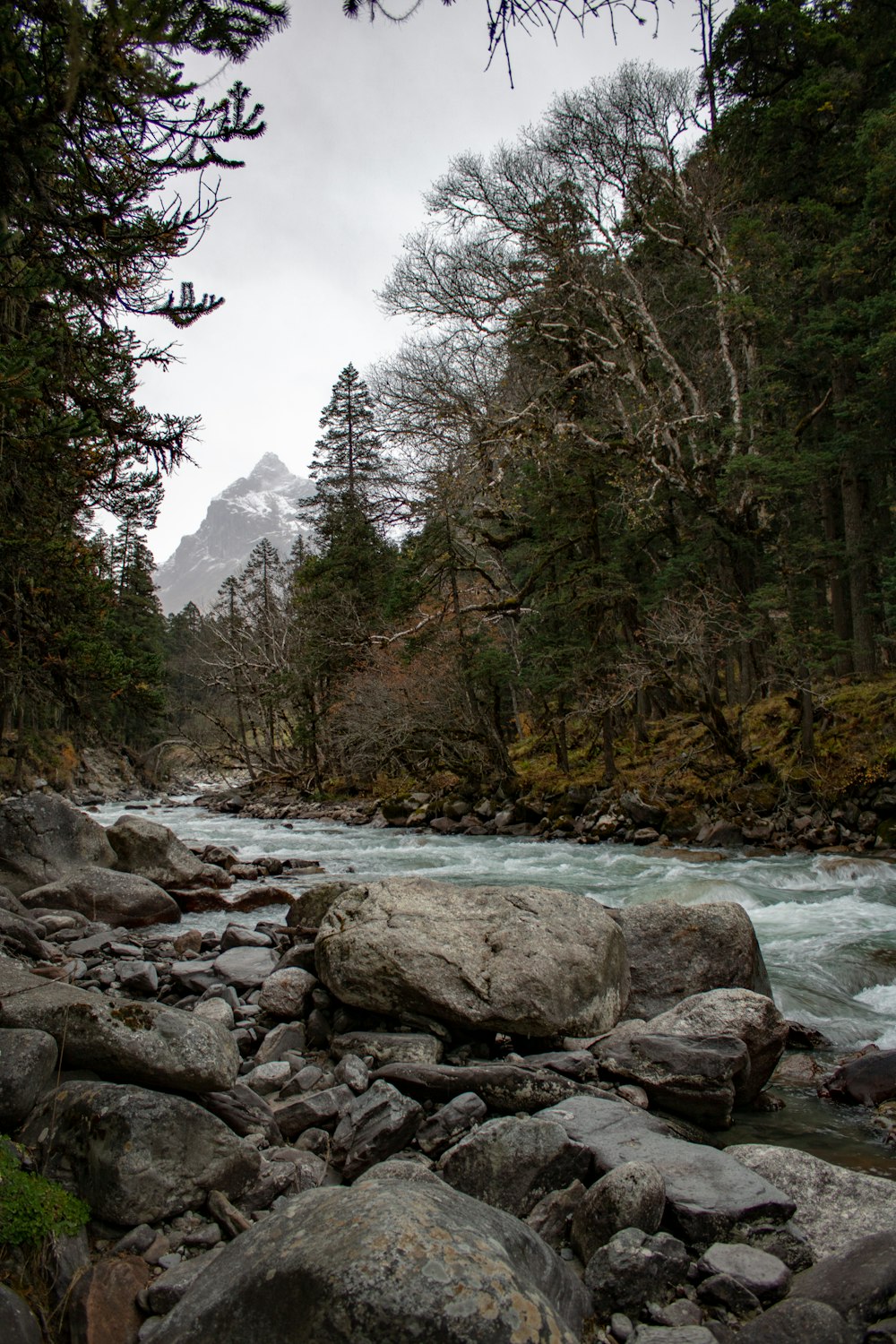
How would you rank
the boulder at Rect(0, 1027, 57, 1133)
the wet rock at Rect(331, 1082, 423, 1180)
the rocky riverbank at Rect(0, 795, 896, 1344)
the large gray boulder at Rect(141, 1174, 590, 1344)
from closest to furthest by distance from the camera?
the large gray boulder at Rect(141, 1174, 590, 1344) → the rocky riverbank at Rect(0, 795, 896, 1344) → the boulder at Rect(0, 1027, 57, 1133) → the wet rock at Rect(331, 1082, 423, 1180)

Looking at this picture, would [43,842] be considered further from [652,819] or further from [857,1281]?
[652,819]

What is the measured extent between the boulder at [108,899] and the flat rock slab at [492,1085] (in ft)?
17.3

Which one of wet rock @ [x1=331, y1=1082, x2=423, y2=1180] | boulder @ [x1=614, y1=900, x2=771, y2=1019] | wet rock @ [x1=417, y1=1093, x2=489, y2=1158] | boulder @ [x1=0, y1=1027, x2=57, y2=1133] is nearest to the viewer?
boulder @ [x1=0, y1=1027, x2=57, y2=1133]

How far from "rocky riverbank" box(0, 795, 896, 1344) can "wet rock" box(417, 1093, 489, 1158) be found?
2 centimetres

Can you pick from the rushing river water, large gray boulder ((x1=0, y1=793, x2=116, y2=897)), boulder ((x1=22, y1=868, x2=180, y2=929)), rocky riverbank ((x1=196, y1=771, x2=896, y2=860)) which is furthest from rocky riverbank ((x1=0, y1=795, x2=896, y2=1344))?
rocky riverbank ((x1=196, y1=771, x2=896, y2=860))

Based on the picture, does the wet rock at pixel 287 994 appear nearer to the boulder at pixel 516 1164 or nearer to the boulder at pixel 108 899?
the boulder at pixel 516 1164

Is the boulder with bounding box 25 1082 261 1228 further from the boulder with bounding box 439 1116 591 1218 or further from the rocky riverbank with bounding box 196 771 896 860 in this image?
the rocky riverbank with bounding box 196 771 896 860

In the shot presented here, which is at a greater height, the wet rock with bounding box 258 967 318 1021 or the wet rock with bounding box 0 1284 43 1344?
the wet rock with bounding box 0 1284 43 1344

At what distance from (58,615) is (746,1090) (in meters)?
7.61

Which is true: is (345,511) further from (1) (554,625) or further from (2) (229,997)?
(2) (229,997)

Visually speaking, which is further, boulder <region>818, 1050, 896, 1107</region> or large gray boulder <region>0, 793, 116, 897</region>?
large gray boulder <region>0, 793, 116, 897</region>

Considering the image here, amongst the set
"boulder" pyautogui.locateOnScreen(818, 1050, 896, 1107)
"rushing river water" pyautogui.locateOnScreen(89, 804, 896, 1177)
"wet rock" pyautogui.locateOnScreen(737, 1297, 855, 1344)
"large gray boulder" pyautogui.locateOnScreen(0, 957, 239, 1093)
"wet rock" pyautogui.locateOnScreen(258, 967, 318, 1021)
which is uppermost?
"large gray boulder" pyautogui.locateOnScreen(0, 957, 239, 1093)

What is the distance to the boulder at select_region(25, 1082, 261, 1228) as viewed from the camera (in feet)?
10.6

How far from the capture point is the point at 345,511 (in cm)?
2991
